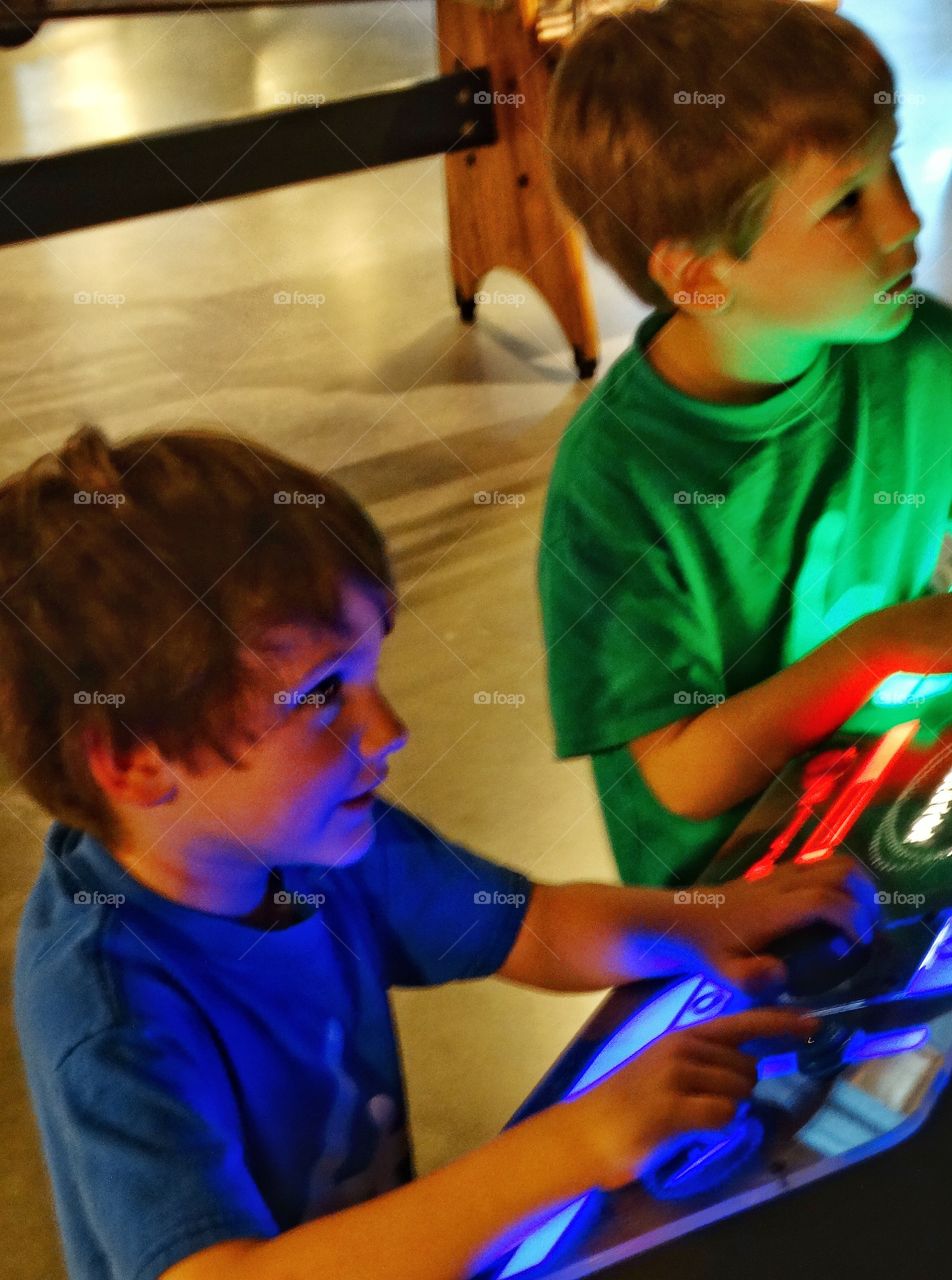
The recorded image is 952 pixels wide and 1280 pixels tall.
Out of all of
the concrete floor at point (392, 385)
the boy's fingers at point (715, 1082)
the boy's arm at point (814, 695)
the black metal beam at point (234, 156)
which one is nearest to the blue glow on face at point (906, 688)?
the boy's arm at point (814, 695)

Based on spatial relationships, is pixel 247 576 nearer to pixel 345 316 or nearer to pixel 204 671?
pixel 204 671

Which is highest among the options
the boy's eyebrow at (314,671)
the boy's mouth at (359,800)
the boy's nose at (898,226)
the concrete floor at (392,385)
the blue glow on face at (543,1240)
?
the boy's nose at (898,226)

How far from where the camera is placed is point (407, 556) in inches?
85.4

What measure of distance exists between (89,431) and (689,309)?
465mm

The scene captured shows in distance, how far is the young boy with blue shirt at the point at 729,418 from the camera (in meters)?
0.86

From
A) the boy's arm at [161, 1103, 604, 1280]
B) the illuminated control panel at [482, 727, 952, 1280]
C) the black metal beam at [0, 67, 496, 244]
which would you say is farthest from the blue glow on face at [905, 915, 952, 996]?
the black metal beam at [0, 67, 496, 244]

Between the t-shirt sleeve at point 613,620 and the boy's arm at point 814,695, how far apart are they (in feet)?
0.10

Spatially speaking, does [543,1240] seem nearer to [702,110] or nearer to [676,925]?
[676,925]

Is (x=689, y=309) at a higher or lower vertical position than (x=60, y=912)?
higher

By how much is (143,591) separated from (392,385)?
6.84 feet

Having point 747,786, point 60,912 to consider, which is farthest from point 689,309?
point 60,912

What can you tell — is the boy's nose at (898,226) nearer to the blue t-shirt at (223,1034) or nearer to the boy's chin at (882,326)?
the boy's chin at (882,326)

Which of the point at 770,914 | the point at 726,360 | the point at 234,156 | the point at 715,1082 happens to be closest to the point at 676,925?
the point at 770,914

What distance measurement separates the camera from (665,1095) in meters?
0.57
